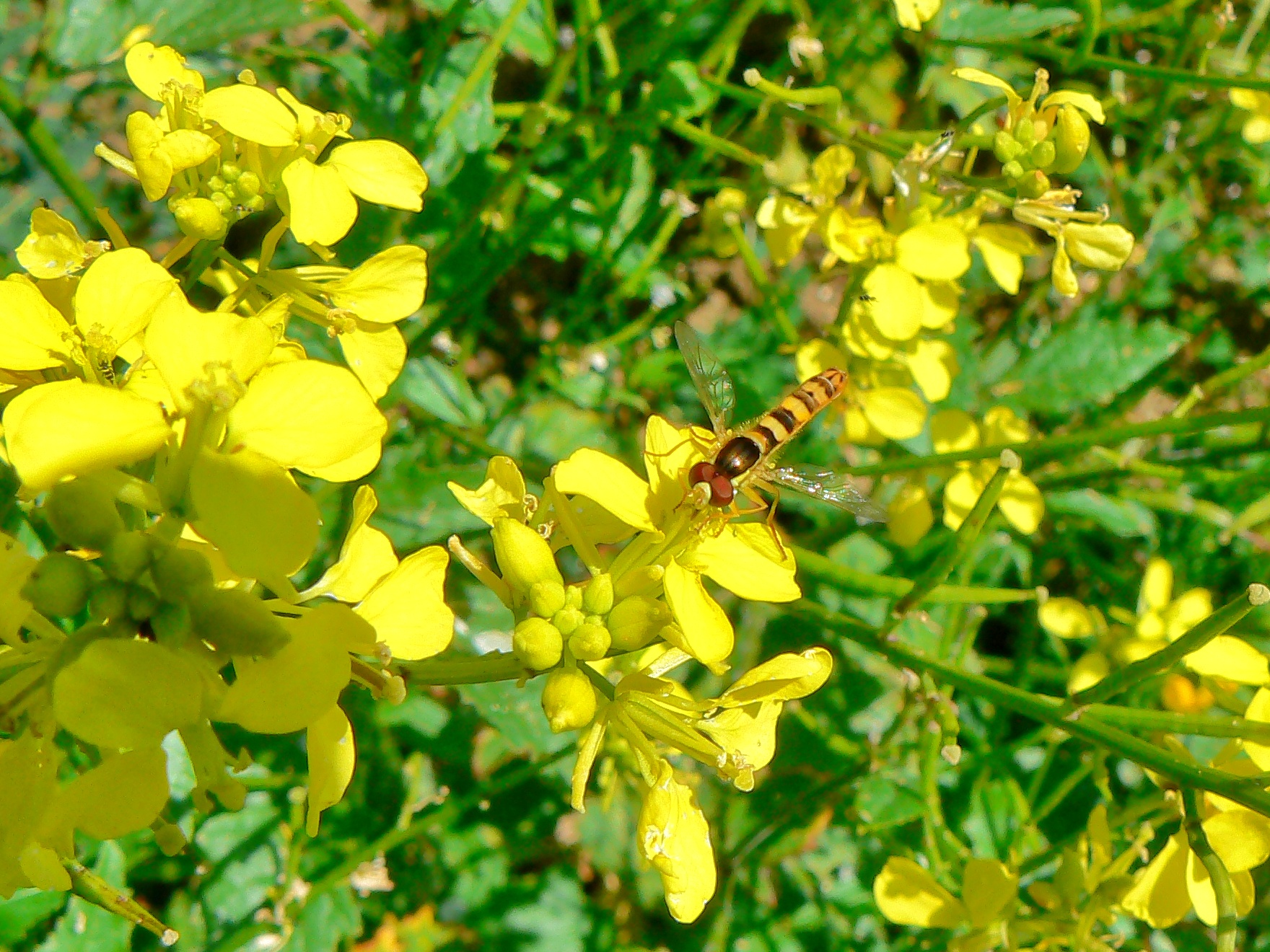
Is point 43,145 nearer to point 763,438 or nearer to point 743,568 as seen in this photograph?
point 763,438

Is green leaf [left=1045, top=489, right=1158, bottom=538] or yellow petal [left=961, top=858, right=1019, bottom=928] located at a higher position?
green leaf [left=1045, top=489, right=1158, bottom=538]

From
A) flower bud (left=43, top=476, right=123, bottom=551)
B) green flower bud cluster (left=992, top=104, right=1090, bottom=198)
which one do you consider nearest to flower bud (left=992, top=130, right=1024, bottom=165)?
green flower bud cluster (left=992, top=104, right=1090, bottom=198)

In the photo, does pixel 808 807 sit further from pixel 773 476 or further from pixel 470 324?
pixel 470 324

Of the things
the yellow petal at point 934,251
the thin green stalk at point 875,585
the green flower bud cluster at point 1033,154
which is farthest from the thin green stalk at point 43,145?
the green flower bud cluster at point 1033,154

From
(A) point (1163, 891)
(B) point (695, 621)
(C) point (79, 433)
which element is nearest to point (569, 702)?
(B) point (695, 621)

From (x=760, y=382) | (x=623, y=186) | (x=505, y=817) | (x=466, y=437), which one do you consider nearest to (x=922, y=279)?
(x=760, y=382)

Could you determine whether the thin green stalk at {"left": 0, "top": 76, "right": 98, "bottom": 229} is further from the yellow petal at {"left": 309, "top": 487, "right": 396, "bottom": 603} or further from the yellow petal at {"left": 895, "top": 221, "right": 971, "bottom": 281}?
the yellow petal at {"left": 895, "top": 221, "right": 971, "bottom": 281}

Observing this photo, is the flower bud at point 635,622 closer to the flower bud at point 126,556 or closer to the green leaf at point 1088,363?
the flower bud at point 126,556

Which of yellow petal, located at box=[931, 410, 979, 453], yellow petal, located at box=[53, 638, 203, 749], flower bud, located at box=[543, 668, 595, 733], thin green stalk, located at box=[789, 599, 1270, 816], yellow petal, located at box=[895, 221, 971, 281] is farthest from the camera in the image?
yellow petal, located at box=[931, 410, 979, 453]
